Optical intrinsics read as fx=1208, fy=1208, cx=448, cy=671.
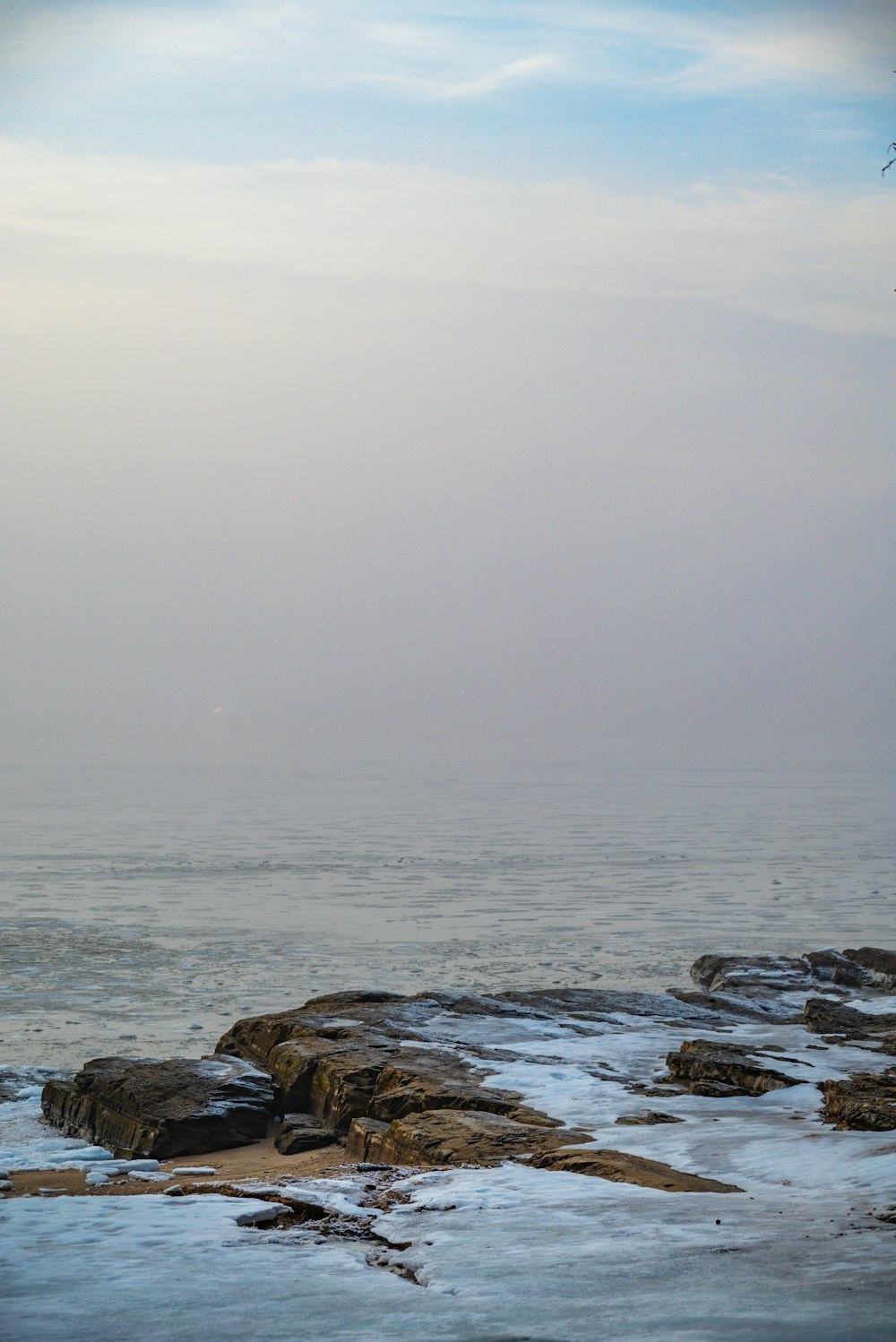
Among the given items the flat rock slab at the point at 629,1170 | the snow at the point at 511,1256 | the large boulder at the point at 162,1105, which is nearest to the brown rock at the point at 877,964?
the snow at the point at 511,1256

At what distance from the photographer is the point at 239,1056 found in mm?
13531

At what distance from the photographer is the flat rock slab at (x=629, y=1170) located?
7.87m

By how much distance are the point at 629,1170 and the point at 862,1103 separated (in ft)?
8.54

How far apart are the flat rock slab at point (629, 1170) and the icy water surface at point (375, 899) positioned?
7.51 meters

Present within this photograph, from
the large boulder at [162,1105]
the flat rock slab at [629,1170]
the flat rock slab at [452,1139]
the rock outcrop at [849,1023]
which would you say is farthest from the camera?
the rock outcrop at [849,1023]

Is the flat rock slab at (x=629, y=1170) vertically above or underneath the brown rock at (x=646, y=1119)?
above

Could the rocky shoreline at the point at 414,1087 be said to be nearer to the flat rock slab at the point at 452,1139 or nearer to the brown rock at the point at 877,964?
the flat rock slab at the point at 452,1139

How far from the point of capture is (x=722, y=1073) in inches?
452

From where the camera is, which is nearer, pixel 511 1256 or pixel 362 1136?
pixel 511 1256

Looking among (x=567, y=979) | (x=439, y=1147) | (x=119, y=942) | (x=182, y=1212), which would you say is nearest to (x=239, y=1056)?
(x=439, y=1147)

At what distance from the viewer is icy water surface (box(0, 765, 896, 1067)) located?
18812mm

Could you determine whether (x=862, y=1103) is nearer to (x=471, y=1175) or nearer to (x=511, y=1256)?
(x=471, y=1175)

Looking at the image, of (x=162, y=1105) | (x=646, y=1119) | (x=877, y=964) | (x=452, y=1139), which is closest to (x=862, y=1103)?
(x=646, y=1119)

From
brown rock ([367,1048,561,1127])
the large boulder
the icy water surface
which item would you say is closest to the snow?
the large boulder
